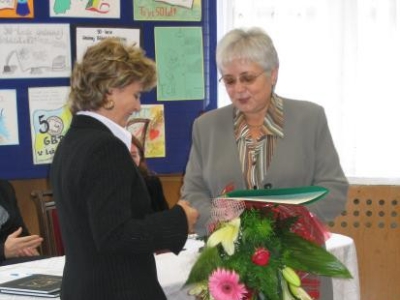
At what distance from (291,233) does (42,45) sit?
2.23 metres

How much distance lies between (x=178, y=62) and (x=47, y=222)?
3.79 ft

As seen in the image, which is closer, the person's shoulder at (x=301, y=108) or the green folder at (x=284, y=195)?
the green folder at (x=284, y=195)

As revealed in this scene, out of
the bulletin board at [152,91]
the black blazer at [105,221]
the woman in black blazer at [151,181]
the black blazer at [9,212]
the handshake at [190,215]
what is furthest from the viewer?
the woman in black blazer at [151,181]

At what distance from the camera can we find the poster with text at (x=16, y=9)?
323 centimetres

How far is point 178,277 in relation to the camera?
2293 mm

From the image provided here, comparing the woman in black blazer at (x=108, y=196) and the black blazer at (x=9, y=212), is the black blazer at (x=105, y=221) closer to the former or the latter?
the woman in black blazer at (x=108, y=196)

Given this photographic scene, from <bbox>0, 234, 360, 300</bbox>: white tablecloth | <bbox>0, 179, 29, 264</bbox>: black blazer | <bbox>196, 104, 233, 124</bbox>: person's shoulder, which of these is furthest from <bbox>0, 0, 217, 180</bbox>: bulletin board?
<bbox>196, 104, 233, 124</bbox>: person's shoulder

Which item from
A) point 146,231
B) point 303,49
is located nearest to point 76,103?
point 146,231

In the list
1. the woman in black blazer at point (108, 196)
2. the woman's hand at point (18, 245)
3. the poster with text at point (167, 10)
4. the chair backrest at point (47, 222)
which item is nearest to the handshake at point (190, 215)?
the woman in black blazer at point (108, 196)

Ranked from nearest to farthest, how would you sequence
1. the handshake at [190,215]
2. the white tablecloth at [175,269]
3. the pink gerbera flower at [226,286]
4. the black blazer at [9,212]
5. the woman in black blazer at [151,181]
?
the pink gerbera flower at [226,286]
the handshake at [190,215]
the white tablecloth at [175,269]
the black blazer at [9,212]
the woman in black blazer at [151,181]

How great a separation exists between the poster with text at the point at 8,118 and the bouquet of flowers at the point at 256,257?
208 centimetres

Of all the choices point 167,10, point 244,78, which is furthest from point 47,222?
point 244,78

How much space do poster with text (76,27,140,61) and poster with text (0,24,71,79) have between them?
58 mm

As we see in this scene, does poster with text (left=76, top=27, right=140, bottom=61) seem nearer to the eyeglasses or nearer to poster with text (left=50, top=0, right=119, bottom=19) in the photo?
poster with text (left=50, top=0, right=119, bottom=19)
